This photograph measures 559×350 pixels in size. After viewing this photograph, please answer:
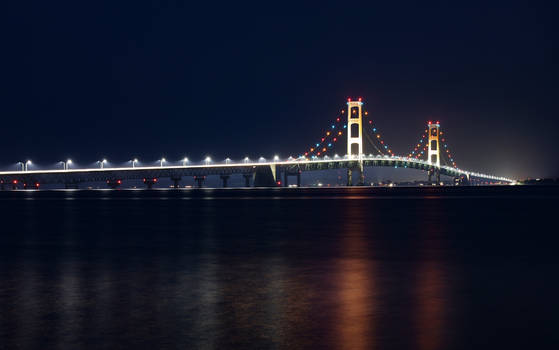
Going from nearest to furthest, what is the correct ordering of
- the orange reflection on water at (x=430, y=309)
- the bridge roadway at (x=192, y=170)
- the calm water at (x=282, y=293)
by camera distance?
the orange reflection on water at (x=430, y=309) → the calm water at (x=282, y=293) → the bridge roadway at (x=192, y=170)

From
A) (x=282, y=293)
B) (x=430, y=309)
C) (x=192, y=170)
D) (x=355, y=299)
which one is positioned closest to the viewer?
(x=430, y=309)

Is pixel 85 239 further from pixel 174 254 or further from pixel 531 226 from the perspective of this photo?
pixel 531 226

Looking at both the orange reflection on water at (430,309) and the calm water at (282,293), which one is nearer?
the orange reflection on water at (430,309)

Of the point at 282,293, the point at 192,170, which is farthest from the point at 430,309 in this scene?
the point at 192,170

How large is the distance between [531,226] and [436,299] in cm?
1360

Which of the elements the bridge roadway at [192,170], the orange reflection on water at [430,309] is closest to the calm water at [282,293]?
the orange reflection on water at [430,309]

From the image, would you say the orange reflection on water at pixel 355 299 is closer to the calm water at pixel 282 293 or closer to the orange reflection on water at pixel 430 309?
the calm water at pixel 282 293

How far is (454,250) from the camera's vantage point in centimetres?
1243

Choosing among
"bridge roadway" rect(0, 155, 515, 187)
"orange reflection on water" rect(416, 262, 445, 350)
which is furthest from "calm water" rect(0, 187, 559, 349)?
"bridge roadway" rect(0, 155, 515, 187)

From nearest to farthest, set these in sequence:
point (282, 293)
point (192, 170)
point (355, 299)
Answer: point (355, 299)
point (282, 293)
point (192, 170)

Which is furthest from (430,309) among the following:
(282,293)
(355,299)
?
(282,293)

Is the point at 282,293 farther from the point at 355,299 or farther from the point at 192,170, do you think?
the point at 192,170

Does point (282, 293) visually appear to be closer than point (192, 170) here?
Yes

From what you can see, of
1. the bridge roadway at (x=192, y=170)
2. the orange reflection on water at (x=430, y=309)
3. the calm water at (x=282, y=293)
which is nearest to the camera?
the orange reflection on water at (x=430, y=309)
